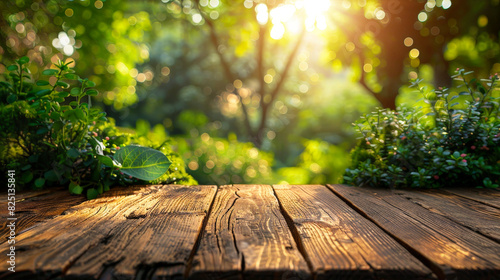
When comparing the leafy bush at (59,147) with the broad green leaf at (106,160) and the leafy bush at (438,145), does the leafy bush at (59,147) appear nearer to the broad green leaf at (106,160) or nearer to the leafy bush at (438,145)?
the broad green leaf at (106,160)

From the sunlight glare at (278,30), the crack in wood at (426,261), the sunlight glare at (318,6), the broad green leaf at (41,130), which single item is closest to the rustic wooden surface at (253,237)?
the crack in wood at (426,261)

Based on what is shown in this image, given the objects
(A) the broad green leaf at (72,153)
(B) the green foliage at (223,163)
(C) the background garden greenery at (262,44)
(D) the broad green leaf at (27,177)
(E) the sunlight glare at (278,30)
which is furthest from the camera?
(E) the sunlight glare at (278,30)

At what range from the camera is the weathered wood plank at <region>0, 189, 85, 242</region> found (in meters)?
1.39

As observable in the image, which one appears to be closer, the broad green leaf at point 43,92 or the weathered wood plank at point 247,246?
the weathered wood plank at point 247,246

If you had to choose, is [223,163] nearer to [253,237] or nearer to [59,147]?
[59,147]

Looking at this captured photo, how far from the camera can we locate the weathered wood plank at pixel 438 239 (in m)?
0.89

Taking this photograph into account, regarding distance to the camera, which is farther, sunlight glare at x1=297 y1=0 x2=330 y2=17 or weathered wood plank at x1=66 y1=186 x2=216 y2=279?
sunlight glare at x1=297 y1=0 x2=330 y2=17

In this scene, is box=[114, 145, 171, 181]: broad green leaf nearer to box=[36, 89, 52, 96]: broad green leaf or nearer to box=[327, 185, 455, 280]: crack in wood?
box=[36, 89, 52, 96]: broad green leaf

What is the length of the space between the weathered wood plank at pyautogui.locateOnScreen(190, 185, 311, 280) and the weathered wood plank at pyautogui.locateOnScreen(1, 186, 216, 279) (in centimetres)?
7

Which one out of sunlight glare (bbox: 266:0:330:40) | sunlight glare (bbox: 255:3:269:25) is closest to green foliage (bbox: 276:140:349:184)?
sunlight glare (bbox: 266:0:330:40)

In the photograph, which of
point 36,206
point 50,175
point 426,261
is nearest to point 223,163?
point 50,175

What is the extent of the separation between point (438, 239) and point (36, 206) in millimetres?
1869

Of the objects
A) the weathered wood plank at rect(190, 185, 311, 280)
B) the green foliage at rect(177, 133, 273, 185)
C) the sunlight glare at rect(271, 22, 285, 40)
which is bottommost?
the green foliage at rect(177, 133, 273, 185)

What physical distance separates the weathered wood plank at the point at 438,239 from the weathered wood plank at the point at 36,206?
146 cm
